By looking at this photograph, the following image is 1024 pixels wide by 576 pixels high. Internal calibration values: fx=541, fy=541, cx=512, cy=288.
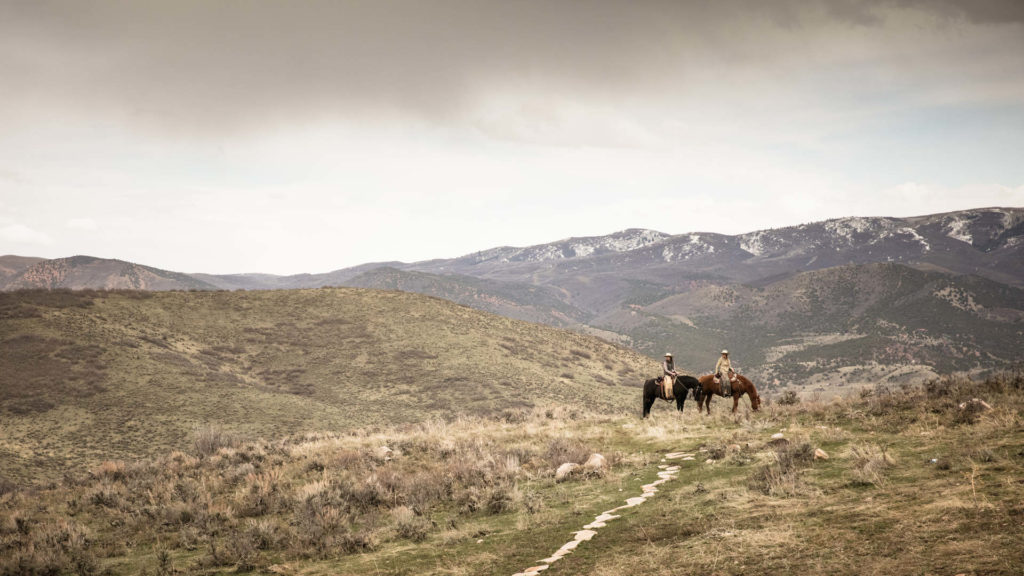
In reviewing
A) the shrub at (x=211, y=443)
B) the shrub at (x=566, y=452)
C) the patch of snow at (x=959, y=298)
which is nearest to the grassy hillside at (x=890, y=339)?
the patch of snow at (x=959, y=298)

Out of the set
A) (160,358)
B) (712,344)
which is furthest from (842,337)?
(160,358)

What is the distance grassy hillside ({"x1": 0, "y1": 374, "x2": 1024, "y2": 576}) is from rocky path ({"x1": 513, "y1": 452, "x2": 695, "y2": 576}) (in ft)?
0.46

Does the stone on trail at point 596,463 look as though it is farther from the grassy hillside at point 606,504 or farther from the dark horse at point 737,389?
the dark horse at point 737,389

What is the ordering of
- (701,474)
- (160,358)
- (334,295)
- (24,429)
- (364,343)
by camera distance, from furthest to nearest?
(334,295) → (364,343) → (160,358) → (24,429) → (701,474)

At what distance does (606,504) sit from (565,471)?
335cm

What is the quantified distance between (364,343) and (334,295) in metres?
18.5

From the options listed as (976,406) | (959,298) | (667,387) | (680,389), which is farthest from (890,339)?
(976,406)

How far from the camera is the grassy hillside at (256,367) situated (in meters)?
41.6

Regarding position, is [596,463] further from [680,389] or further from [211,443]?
[211,443]

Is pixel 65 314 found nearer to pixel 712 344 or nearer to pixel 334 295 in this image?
pixel 334 295

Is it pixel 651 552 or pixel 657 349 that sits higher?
pixel 651 552

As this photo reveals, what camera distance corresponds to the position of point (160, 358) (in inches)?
2221

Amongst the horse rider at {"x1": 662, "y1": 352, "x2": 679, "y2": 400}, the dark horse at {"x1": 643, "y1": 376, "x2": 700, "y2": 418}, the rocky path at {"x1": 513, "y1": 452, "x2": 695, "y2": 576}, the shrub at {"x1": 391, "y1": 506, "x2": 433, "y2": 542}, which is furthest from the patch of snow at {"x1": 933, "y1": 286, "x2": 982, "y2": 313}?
the shrub at {"x1": 391, "y1": 506, "x2": 433, "y2": 542}

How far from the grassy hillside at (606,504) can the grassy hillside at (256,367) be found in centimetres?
2463
